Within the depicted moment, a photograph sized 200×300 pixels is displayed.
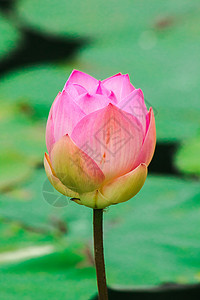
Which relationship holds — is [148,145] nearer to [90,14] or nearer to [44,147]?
[44,147]

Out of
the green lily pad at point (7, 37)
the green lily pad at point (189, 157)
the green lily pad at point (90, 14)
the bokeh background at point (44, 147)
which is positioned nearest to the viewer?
the bokeh background at point (44, 147)

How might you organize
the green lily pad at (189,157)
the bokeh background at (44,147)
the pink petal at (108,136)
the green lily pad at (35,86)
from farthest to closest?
the green lily pad at (35,86) → the green lily pad at (189,157) → the bokeh background at (44,147) → the pink petal at (108,136)

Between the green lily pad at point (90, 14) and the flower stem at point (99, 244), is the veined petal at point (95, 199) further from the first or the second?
the green lily pad at point (90, 14)

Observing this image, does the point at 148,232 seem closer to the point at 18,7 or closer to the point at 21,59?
the point at 21,59

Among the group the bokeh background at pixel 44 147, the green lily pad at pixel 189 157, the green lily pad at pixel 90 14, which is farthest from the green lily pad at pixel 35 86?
the green lily pad at pixel 189 157

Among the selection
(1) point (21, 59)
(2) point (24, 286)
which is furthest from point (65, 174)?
(1) point (21, 59)

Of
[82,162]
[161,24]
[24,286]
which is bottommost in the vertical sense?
[24,286]

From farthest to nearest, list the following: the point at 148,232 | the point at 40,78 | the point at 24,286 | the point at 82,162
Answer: the point at 40,78 < the point at 148,232 < the point at 24,286 < the point at 82,162
